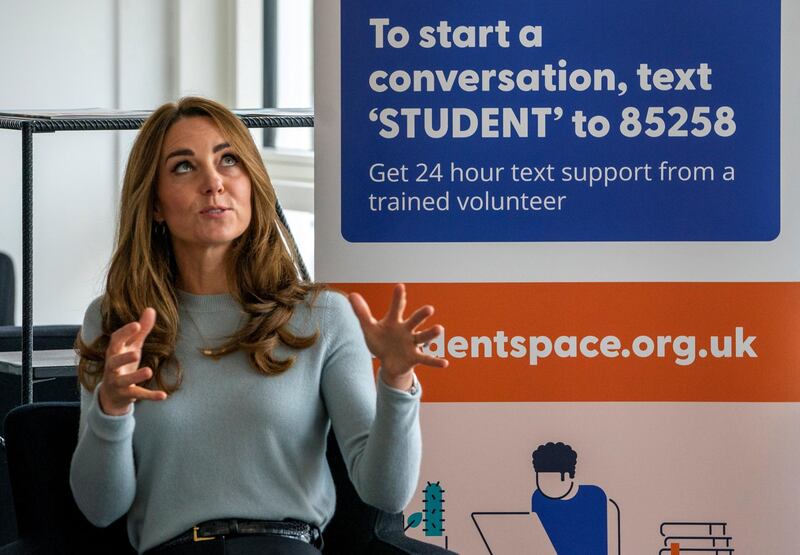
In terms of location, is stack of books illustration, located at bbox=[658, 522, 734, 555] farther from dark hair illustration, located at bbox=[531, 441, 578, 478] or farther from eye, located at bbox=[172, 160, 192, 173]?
eye, located at bbox=[172, 160, 192, 173]

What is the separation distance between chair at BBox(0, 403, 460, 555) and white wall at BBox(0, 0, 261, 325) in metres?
3.29

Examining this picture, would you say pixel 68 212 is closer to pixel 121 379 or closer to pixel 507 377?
pixel 507 377

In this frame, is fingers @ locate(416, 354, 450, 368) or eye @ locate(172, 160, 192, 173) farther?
eye @ locate(172, 160, 192, 173)

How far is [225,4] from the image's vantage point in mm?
5477

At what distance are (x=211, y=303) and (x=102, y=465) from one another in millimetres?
331

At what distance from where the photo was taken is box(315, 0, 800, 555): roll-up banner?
2.44m

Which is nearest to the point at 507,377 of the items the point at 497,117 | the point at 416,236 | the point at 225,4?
the point at 416,236

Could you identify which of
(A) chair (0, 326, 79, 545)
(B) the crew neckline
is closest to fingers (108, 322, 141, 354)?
(B) the crew neckline

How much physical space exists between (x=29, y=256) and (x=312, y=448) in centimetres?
112

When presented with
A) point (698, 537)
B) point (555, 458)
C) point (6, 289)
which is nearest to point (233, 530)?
point (555, 458)

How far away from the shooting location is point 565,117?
246cm

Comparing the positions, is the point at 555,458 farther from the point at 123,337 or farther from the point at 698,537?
the point at 123,337

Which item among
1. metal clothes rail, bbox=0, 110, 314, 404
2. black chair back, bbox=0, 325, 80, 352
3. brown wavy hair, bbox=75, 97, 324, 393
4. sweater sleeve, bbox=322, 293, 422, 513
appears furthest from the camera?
black chair back, bbox=0, 325, 80, 352

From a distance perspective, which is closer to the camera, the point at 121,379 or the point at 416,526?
the point at 121,379
